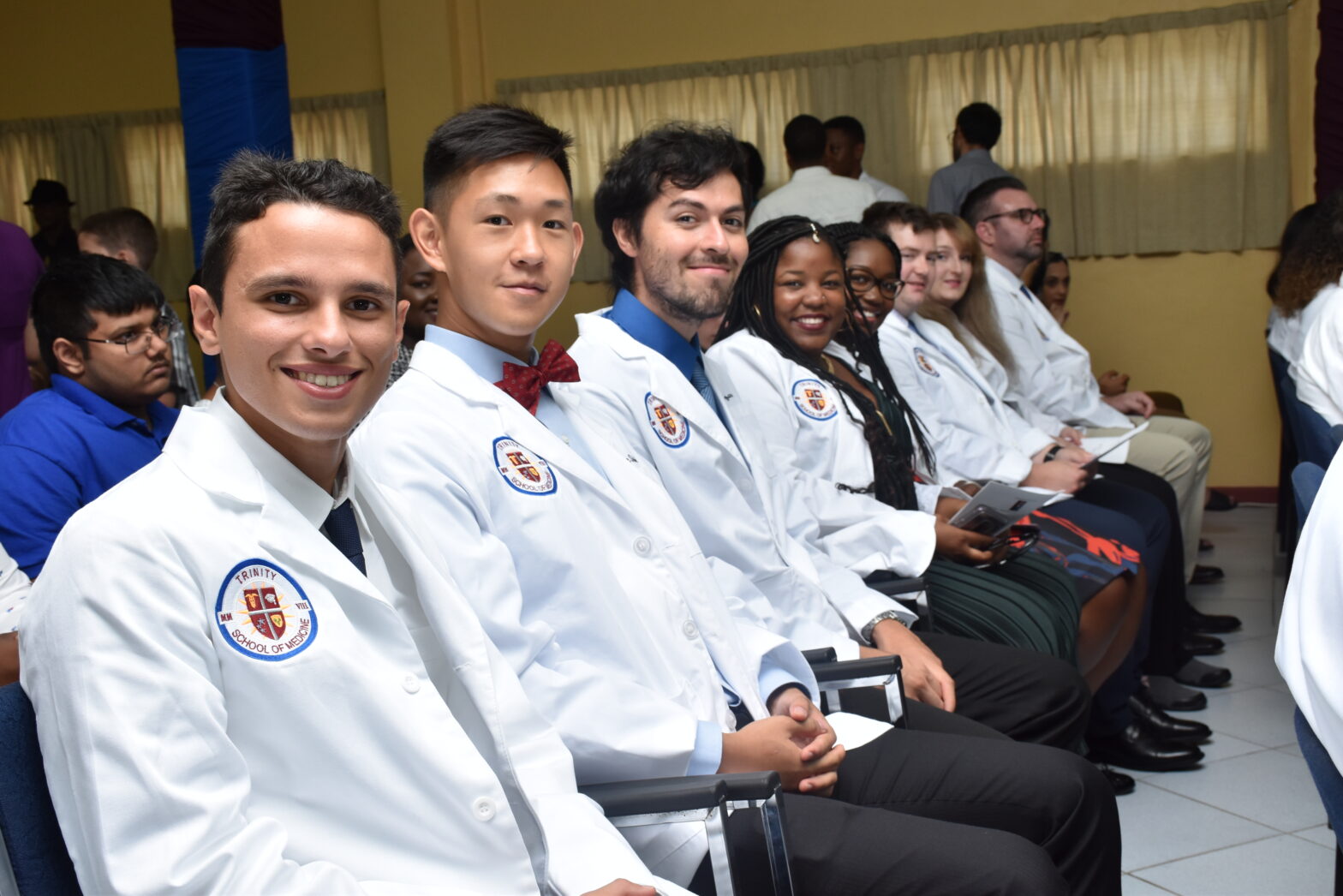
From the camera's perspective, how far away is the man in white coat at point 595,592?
1.43m

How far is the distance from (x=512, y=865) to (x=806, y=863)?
43 cm

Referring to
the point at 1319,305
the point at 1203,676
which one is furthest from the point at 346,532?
the point at 1319,305

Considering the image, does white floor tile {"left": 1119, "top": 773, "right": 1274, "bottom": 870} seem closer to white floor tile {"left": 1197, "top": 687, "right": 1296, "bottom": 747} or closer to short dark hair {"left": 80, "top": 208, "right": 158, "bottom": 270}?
white floor tile {"left": 1197, "top": 687, "right": 1296, "bottom": 747}

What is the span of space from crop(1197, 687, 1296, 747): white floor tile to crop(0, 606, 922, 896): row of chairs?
1309mm

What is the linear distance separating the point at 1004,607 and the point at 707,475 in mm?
808

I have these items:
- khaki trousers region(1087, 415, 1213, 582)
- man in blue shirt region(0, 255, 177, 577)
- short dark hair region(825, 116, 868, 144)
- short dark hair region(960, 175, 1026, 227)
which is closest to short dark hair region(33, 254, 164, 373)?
man in blue shirt region(0, 255, 177, 577)

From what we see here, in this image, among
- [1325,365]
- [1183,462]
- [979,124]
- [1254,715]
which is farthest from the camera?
[979,124]

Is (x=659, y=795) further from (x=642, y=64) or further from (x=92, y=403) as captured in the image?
(x=642, y=64)

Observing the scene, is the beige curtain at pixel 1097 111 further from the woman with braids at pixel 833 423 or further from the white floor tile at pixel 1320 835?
the white floor tile at pixel 1320 835

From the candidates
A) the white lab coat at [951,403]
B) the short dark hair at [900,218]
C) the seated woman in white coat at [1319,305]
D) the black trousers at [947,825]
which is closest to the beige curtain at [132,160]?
the short dark hair at [900,218]

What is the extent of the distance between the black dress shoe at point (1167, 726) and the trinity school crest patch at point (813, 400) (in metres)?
1.10

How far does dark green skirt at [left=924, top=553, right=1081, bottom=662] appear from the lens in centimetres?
246

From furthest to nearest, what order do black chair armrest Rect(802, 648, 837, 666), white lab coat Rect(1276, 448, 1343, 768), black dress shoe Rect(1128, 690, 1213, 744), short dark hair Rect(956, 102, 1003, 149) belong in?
short dark hair Rect(956, 102, 1003, 149) → black dress shoe Rect(1128, 690, 1213, 744) → black chair armrest Rect(802, 648, 837, 666) → white lab coat Rect(1276, 448, 1343, 768)

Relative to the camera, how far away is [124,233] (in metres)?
3.77
